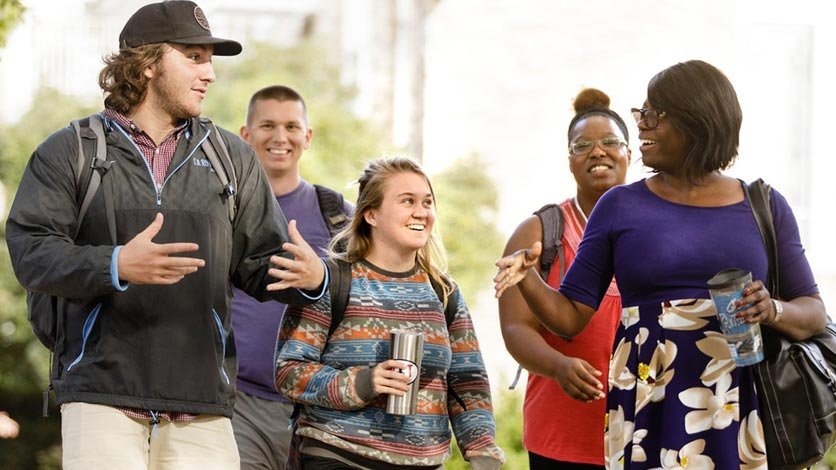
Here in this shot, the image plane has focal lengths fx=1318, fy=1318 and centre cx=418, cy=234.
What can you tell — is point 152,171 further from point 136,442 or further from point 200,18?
point 136,442

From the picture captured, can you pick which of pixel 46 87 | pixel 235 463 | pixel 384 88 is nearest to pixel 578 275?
pixel 235 463

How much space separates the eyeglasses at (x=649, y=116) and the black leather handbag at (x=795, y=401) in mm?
752

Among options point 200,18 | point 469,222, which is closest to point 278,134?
point 200,18

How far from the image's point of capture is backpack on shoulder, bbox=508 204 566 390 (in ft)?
16.8

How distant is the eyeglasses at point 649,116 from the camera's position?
14.0 ft

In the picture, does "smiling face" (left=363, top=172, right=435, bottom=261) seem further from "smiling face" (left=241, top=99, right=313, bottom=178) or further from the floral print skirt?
"smiling face" (left=241, top=99, right=313, bottom=178)

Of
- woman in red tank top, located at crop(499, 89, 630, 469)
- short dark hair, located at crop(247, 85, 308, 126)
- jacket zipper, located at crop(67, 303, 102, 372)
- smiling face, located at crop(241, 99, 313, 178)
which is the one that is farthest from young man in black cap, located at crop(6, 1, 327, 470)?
short dark hair, located at crop(247, 85, 308, 126)

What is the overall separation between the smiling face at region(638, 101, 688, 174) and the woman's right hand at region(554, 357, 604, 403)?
0.69 metres

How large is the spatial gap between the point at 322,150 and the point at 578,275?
1086 centimetres

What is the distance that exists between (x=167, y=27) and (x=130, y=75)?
8.0 inches

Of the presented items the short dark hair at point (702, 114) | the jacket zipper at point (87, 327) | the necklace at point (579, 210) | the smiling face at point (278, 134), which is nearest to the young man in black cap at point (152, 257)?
the jacket zipper at point (87, 327)

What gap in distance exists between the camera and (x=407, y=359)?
4.24m

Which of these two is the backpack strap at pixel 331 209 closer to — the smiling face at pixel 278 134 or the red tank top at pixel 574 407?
the smiling face at pixel 278 134

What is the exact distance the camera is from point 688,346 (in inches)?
162
